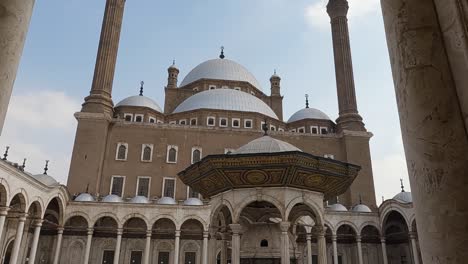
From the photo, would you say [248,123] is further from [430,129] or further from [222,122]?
[430,129]

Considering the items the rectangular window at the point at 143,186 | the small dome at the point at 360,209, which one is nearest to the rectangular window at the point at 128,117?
the rectangular window at the point at 143,186

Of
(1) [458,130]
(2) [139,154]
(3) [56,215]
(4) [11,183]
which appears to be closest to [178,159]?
(2) [139,154]

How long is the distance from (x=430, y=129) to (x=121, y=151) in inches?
884

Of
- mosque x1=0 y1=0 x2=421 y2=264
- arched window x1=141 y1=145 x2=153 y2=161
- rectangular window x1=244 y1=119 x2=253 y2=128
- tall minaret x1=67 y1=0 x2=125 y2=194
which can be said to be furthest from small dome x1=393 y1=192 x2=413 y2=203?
tall minaret x1=67 y1=0 x2=125 y2=194

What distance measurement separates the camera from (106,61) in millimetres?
24734

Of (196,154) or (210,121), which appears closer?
(196,154)

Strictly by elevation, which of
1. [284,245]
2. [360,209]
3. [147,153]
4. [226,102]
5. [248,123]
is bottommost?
[284,245]

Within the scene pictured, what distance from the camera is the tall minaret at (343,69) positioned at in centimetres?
2570

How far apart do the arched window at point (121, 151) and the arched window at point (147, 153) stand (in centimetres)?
105

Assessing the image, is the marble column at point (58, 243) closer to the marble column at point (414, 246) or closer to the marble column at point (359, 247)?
the marble column at point (359, 247)

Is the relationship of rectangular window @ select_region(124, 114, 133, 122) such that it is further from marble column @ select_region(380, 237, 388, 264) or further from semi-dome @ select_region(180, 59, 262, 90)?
marble column @ select_region(380, 237, 388, 264)

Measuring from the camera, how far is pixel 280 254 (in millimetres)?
7402

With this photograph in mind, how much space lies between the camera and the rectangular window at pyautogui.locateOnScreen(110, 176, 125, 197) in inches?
857

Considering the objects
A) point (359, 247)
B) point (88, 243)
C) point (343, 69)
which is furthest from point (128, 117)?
point (359, 247)
